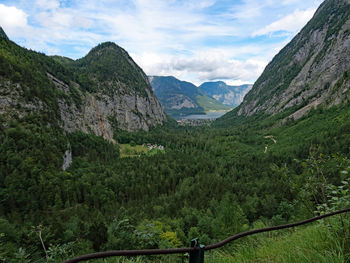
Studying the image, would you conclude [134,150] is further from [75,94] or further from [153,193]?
[153,193]

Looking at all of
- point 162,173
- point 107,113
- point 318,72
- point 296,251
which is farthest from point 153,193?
point 318,72

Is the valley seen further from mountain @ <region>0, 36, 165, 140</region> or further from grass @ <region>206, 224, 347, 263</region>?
mountain @ <region>0, 36, 165, 140</region>

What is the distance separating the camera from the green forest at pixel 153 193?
45.5 feet

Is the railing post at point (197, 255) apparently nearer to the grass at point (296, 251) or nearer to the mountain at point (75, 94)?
the grass at point (296, 251)

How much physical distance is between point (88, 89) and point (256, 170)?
365 feet

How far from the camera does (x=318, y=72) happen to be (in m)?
125

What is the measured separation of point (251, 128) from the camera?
Answer: 14412 cm

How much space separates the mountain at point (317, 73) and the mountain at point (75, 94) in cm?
10944

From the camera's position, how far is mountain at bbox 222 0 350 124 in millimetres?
103500

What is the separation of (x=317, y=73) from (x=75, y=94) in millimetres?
150491

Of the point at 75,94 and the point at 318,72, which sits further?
the point at 318,72

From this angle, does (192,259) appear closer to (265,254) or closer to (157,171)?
(265,254)

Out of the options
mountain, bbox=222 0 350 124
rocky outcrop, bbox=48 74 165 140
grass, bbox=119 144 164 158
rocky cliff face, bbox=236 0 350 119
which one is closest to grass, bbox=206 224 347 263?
rocky outcrop, bbox=48 74 165 140

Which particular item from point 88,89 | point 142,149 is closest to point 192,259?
point 142,149
